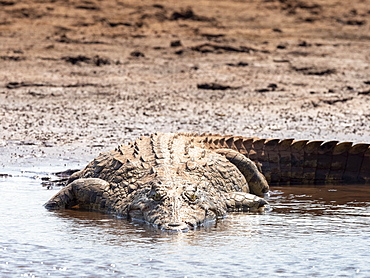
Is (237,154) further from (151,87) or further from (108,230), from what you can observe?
(151,87)

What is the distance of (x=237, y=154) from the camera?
7.27m

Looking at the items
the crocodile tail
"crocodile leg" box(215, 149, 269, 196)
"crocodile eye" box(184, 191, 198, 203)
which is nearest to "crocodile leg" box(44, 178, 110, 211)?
"crocodile eye" box(184, 191, 198, 203)

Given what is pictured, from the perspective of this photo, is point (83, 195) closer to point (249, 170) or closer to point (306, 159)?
point (249, 170)

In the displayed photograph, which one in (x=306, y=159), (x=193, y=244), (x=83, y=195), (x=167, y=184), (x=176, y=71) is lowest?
(x=193, y=244)

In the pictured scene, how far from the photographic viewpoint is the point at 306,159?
7.89 metres

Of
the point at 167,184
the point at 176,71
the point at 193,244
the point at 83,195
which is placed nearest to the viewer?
the point at 193,244

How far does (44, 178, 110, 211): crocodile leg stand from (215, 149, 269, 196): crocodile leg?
1.43 meters

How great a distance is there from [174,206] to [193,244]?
2.01 feet

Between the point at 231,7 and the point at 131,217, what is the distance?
52.3 ft

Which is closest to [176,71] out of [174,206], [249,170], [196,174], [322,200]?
[249,170]

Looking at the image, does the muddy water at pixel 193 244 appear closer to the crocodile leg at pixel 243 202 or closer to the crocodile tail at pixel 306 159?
the crocodile leg at pixel 243 202

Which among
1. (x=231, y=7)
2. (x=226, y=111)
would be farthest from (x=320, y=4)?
(x=226, y=111)

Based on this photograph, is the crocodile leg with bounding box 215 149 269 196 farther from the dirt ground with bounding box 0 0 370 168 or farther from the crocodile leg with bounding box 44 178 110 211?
the dirt ground with bounding box 0 0 370 168

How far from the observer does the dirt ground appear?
1139 cm
